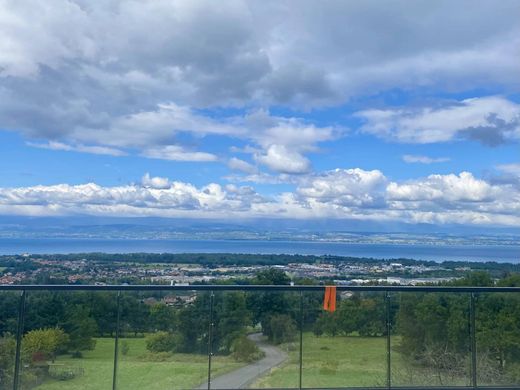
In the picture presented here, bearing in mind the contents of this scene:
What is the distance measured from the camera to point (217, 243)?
3878 centimetres

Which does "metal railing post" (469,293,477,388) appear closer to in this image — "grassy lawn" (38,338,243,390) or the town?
the town

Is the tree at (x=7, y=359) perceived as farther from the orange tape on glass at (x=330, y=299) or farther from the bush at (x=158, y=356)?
the orange tape on glass at (x=330, y=299)

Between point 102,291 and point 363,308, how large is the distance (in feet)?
9.55

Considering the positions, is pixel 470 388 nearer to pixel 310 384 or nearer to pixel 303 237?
pixel 310 384

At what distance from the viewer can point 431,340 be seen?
613cm

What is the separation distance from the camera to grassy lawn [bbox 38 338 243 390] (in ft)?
18.3

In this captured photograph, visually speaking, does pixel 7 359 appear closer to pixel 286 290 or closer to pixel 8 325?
pixel 8 325

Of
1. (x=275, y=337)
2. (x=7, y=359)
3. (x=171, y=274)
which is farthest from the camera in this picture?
(x=171, y=274)

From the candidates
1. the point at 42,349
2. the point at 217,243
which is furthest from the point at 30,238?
the point at 42,349

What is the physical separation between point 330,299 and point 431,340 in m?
1.34

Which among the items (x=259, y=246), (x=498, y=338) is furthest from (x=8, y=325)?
(x=259, y=246)

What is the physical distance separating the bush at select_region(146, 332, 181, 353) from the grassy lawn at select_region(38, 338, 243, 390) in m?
0.08

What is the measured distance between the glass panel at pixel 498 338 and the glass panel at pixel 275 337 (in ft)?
6.99

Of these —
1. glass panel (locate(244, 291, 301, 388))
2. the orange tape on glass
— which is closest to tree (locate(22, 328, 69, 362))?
glass panel (locate(244, 291, 301, 388))
